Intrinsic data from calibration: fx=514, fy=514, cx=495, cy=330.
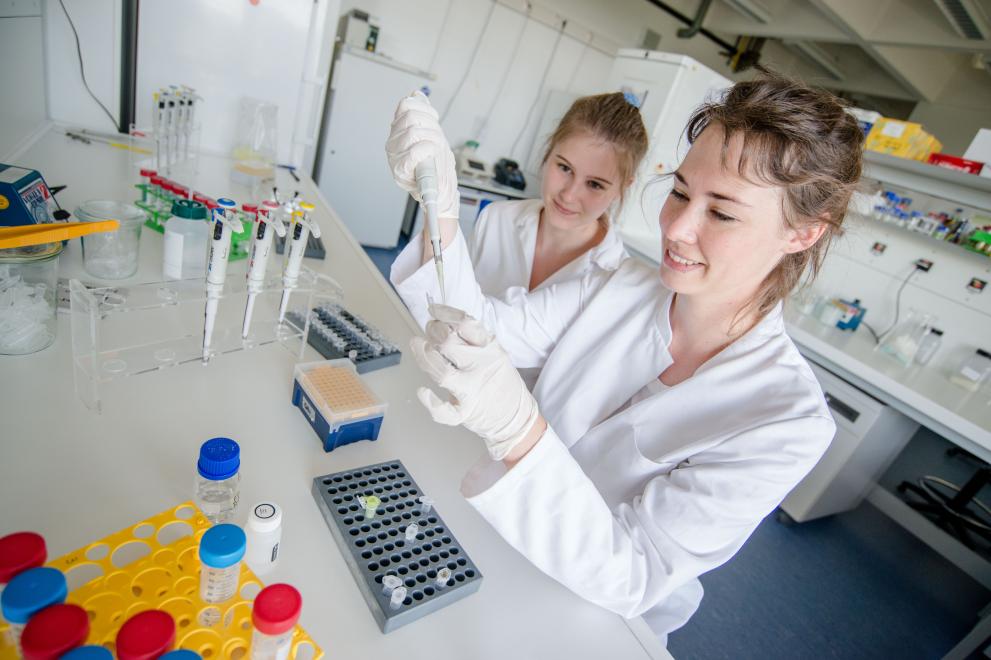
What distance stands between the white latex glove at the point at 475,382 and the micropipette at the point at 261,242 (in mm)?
314

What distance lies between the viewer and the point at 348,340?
A: 106 cm

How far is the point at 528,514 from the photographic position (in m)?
0.70

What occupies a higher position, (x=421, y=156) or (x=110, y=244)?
(x=421, y=156)

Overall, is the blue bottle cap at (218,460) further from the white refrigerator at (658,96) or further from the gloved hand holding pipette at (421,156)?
the white refrigerator at (658,96)

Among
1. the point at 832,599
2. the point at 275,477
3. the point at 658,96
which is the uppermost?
the point at 658,96

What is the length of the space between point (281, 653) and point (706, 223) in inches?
32.7

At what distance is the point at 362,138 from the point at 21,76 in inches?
78.0

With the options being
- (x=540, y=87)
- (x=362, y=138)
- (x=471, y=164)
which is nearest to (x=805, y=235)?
(x=362, y=138)

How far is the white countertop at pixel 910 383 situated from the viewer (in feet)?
6.19

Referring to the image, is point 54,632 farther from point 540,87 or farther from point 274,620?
point 540,87

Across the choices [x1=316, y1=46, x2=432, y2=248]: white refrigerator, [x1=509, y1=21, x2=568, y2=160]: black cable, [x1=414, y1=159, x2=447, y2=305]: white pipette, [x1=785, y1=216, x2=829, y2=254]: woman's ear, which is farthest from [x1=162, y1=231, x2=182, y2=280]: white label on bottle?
[x1=509, y1=21, x2=568, y2=160]: black cable

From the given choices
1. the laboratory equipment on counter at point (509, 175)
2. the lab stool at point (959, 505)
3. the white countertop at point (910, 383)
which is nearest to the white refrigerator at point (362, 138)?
the laboratory equipment on counter at point (509, 175)

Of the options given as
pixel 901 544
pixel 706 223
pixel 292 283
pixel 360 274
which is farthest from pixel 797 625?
pixel 292 283

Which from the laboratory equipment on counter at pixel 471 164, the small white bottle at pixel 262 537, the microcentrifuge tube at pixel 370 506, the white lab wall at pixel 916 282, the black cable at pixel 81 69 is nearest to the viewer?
the small white bottle at pixel 262 537
